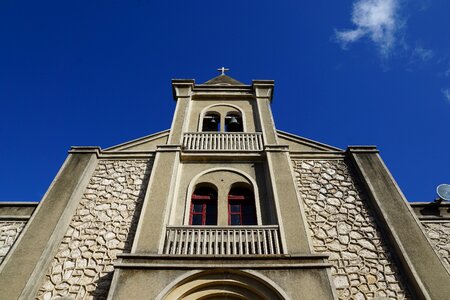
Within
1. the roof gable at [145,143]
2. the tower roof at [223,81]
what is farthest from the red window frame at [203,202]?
the tower roof at [223,81]

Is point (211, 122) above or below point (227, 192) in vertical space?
above

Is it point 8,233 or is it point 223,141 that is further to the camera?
point 223,141

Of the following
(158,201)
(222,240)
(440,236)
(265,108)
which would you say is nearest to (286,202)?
(222,240)

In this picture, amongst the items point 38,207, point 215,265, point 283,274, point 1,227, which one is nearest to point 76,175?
point 38,207

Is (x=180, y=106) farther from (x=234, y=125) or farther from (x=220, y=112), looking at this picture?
(x=234, y=125)

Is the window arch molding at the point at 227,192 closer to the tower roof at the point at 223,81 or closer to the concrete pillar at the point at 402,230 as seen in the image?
the concrete pillar at the point at 402,230

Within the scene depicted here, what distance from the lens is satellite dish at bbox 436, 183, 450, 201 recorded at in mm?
8914

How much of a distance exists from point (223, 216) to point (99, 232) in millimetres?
3298

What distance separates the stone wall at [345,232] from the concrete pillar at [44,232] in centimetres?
642

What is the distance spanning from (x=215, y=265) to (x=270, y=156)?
4301 mm

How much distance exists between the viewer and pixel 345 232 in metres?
8.02

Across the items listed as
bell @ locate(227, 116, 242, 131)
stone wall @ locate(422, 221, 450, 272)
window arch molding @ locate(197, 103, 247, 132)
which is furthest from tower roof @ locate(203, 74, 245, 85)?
stone wall @ locate(422, 221, 450, 272)

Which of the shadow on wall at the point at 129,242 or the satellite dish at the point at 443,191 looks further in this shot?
the satellite dish at the point at 443,191

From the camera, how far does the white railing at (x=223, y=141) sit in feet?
35.0
